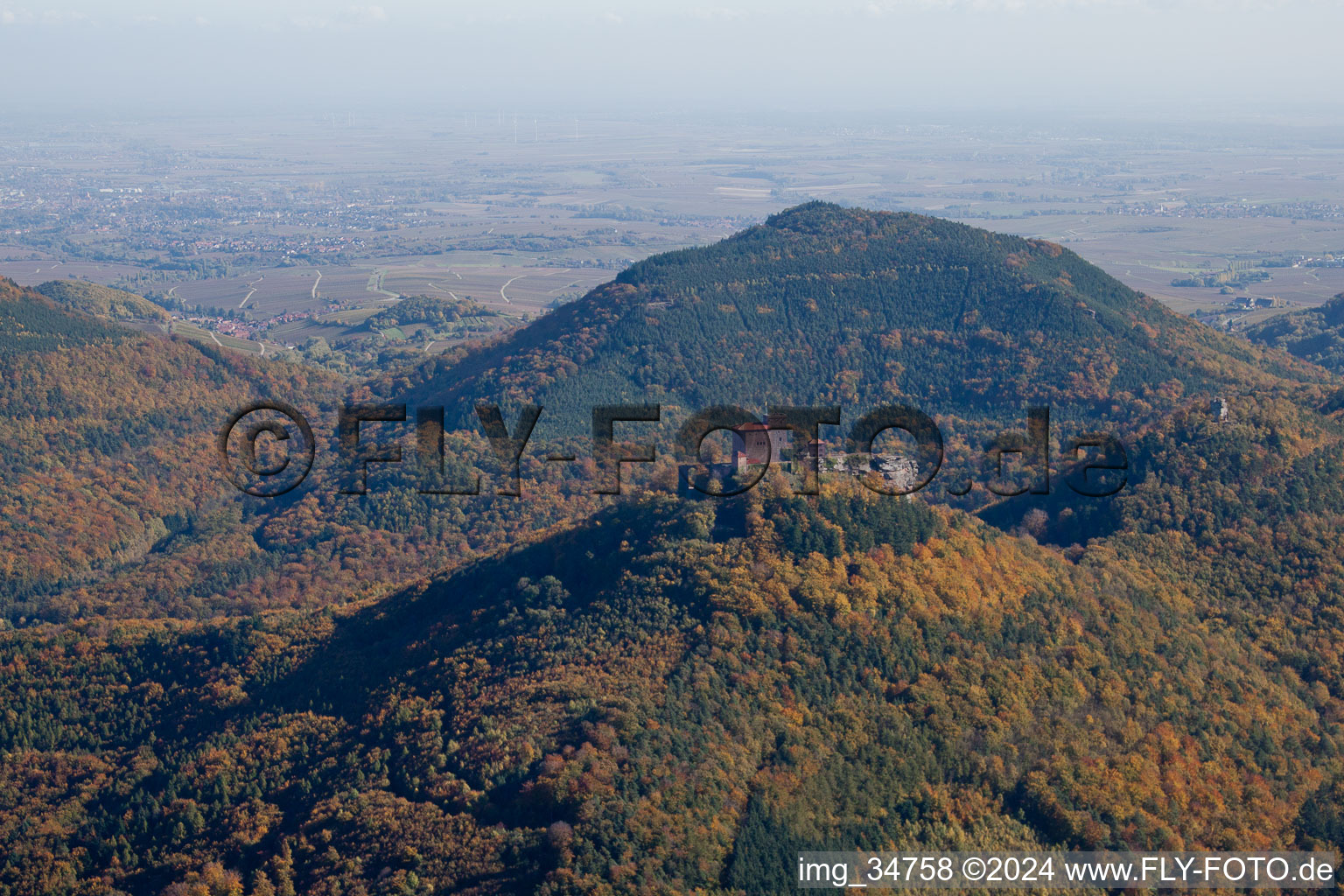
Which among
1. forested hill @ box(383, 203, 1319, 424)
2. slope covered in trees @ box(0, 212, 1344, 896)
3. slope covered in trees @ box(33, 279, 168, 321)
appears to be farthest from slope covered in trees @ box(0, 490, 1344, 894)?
slope covered in trees @ box(33, 279, 168, 321)

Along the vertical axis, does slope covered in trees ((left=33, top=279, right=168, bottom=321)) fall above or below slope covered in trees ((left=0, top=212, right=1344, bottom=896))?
above

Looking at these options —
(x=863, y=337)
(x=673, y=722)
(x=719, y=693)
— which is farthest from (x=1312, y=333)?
(x=673, y=722)

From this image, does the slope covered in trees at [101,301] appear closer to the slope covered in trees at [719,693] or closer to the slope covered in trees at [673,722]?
the slope covered in trees at [719,693]

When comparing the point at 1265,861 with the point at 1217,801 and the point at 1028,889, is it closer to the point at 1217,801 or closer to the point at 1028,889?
the point at 1217,801

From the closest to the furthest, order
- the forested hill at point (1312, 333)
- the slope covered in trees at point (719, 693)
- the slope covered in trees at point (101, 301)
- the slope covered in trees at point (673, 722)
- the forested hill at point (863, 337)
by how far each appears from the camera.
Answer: the slope covered in trees at point (673, 722), the slope covered in trees at point (719, 693), the forested hill at point (863, 337), the forested hill at point (1312, 333), the slope covered in trees at point (101, 301)

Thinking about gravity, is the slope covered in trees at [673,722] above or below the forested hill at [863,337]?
below

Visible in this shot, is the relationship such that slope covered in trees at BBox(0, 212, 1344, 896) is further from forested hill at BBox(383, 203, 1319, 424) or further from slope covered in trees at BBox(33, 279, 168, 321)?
slope covered in trees at BBox(33, 279, 168, 321)

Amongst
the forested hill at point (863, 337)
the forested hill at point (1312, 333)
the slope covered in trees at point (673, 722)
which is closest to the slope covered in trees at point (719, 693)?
the slope covered in trees at point (673, 722)

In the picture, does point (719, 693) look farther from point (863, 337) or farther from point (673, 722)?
point (863, 337)

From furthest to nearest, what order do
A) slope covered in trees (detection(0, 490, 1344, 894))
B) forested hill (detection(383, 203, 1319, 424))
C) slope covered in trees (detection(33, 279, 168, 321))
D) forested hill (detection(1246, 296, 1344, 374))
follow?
1. slope covered in trees (detection(33, 279, 168, 321))
2. forested hill (detection(1246, 296, 1344, 374))
3. forested hill (detection(383, 203, 1319, 424))
4. slope covered in trees (detection(0, 490, 1344, 894))
